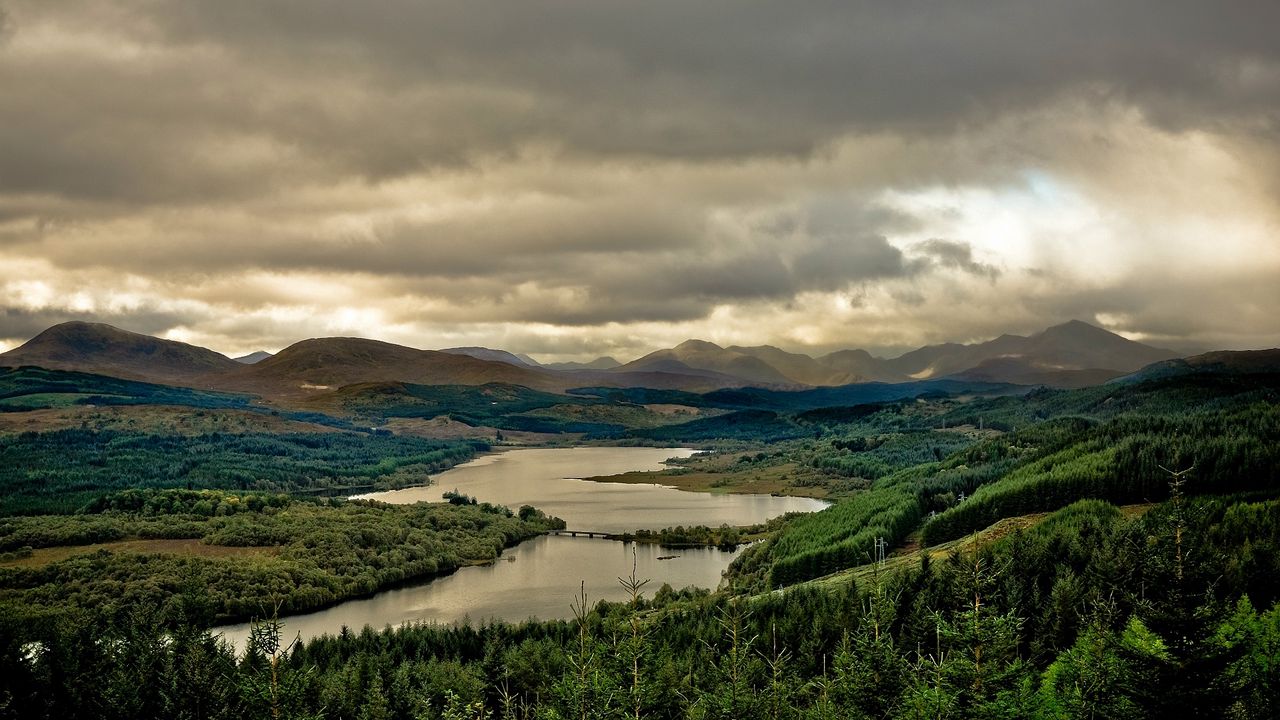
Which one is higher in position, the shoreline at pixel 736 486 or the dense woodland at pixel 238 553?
the dense woodland at pixel 238 553

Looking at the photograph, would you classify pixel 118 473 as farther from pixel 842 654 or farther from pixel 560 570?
pixel 842 654

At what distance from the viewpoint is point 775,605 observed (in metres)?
62.5

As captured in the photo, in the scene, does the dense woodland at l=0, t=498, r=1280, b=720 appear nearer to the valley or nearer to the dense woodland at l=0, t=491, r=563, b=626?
the valley

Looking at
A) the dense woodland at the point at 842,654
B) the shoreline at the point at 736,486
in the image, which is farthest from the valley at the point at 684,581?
the shoreline at the point at 736,486

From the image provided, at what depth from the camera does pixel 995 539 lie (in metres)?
81.9

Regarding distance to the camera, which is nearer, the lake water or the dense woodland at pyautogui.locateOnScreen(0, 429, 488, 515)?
the lake water

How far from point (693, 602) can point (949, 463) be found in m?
94.2

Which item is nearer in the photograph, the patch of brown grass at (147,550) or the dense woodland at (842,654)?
the dense woodland at (842,654)

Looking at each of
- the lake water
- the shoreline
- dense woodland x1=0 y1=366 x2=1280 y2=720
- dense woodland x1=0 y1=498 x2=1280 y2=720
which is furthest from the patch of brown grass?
the shoreline

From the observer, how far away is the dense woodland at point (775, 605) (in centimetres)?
2800

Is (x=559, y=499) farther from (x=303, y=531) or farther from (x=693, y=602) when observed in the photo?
(x=693, y=602)

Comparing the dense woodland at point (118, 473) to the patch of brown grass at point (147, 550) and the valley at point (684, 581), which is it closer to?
the valley at point (684, 581)

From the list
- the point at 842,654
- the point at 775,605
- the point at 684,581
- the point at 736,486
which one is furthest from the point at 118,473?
the point at 842,654

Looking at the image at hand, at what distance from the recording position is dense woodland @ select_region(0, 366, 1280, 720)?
28000 millimetres
